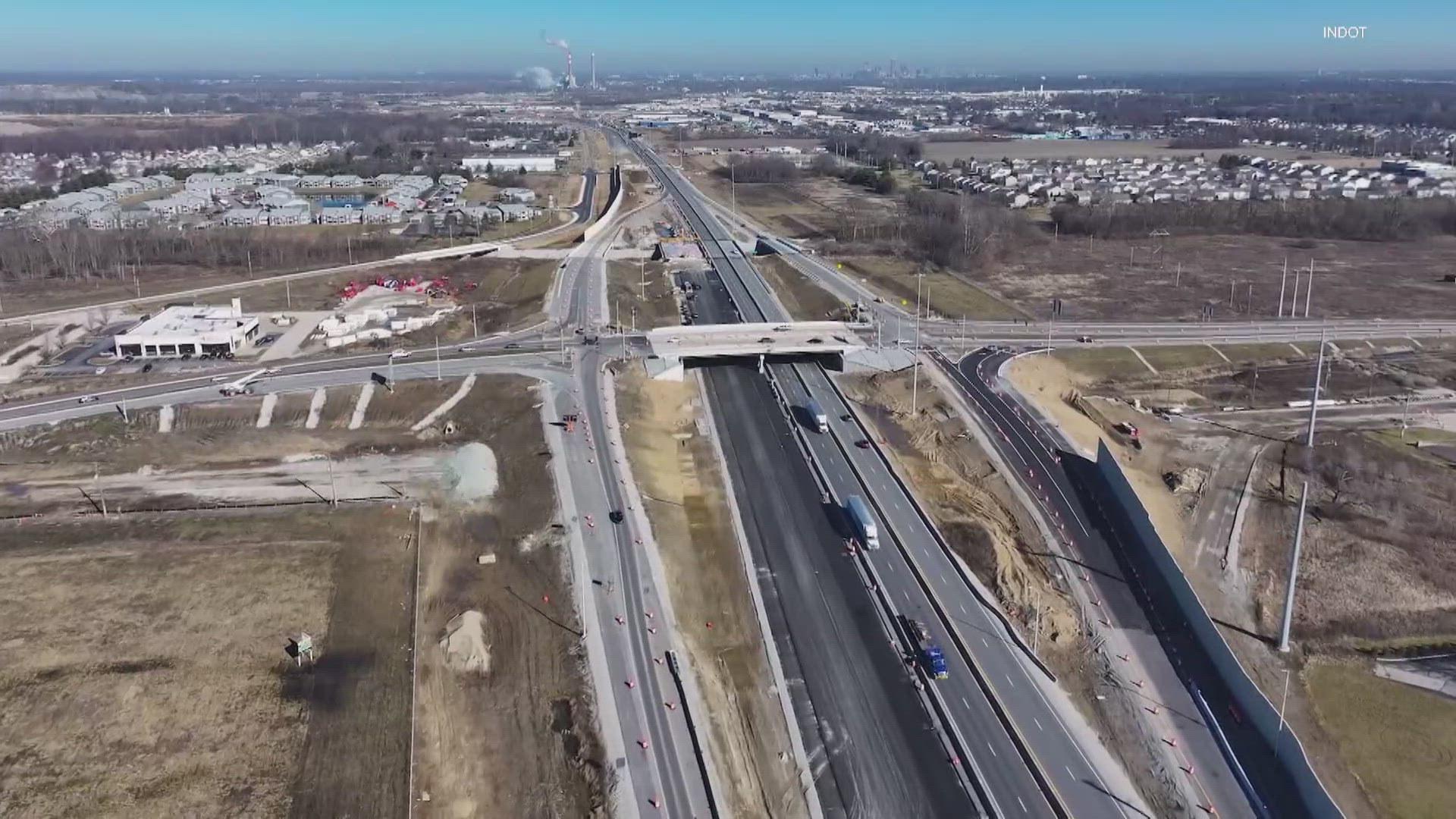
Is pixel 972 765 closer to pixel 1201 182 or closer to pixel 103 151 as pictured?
pixel 1201 182

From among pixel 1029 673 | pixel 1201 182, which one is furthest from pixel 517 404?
pixel 1201 182

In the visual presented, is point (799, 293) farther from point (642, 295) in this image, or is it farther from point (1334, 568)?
point (1334, 568)

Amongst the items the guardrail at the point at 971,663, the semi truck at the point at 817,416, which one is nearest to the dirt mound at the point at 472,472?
the semi truck at the point at 817,416

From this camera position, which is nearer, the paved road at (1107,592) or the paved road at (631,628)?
the paved road at (631,628)

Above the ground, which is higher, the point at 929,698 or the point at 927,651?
the point at 927,651

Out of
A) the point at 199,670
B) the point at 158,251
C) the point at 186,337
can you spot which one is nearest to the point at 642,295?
the point at 186,337

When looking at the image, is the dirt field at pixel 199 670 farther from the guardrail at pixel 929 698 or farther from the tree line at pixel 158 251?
the tree line at pixel 158 251
